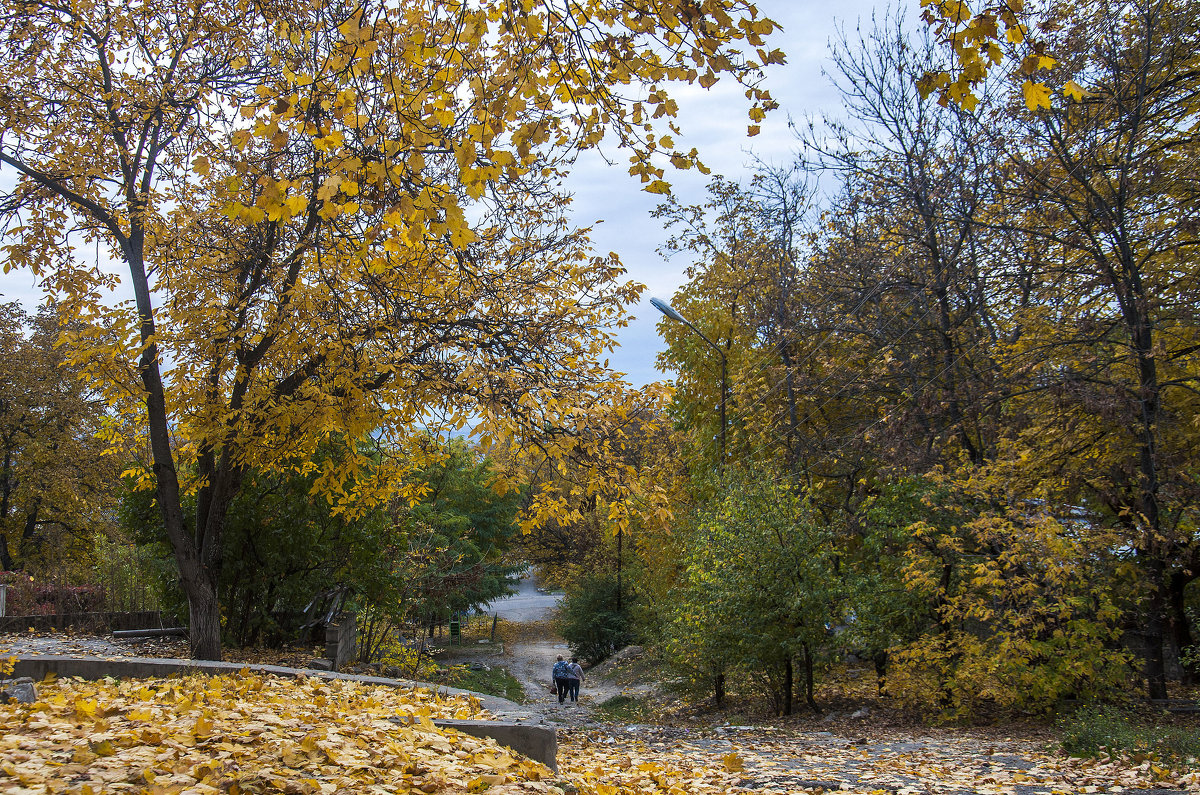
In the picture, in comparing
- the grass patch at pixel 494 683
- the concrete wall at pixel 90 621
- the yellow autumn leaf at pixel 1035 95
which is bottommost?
the grass patch at pixel 494 683

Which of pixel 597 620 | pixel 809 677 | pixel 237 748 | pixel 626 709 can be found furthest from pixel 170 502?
pixel 597 620

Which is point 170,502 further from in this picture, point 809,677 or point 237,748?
point 809,677

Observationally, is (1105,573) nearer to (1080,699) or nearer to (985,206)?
(1080,699)

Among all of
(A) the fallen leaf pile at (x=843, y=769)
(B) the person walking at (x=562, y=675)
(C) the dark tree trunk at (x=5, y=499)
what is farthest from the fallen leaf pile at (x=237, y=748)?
(C) the dark tree trunk at (x=5, y=499)

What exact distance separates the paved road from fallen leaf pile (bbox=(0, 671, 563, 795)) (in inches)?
1444

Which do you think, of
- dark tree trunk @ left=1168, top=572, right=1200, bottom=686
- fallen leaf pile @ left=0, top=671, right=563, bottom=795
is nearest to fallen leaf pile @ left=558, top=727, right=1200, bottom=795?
fallen leaf pile @ left=0, top=671, right=563, bottom=795

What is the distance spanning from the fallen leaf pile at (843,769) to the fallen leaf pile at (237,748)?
3.39 ft

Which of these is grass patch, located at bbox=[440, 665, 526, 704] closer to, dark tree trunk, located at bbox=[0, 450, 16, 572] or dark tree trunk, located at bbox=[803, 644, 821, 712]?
dark tree trunk, located at bbox=[803, 644, 821, 712]

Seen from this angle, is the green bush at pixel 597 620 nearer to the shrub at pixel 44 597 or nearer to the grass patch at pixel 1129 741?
the shrub at pixel 44 597

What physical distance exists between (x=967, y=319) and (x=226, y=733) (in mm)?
11835

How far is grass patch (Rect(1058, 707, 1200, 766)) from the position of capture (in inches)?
253

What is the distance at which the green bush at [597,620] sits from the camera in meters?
27.9

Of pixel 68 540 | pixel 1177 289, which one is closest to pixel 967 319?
pixel 1177 289

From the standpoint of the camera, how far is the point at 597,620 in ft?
90.9
